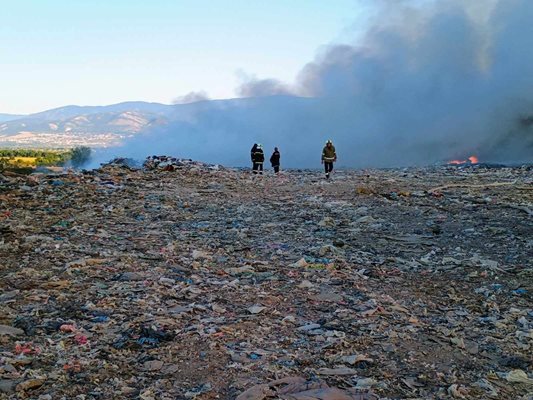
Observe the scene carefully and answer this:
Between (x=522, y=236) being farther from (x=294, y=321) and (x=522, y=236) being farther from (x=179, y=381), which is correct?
(x=179, y=381)

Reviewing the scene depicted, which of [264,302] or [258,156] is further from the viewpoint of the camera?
[258,156]

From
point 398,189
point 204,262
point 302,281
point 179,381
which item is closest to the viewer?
point 179,381

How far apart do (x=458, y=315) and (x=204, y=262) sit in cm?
270

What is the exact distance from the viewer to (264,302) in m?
4.14

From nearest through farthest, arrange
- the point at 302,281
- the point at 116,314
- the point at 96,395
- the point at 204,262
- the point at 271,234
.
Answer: the point at 96,395
the point at 116,314
the point at 302,281
the point at 204,262
the point at 271,234

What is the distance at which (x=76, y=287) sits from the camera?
428 centimetres

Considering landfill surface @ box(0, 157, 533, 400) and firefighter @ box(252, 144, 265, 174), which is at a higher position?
firefighter @ box(252, 144, 265, 174)

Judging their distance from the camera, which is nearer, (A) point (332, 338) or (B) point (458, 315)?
(A) point (332, 338)

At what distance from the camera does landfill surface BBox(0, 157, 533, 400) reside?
2.78 metres

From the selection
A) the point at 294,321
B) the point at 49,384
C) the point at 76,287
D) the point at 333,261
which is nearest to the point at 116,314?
the point at 76,287

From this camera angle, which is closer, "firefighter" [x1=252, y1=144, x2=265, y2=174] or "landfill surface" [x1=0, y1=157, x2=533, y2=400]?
"landfill surface" [x1=0, y1=157, x2=533, y2=400]

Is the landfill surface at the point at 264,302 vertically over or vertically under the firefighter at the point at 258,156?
under

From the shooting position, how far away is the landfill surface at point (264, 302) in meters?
2.78

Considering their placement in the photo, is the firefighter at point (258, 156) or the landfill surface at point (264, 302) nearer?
the landfill surface at point (264, 302)
